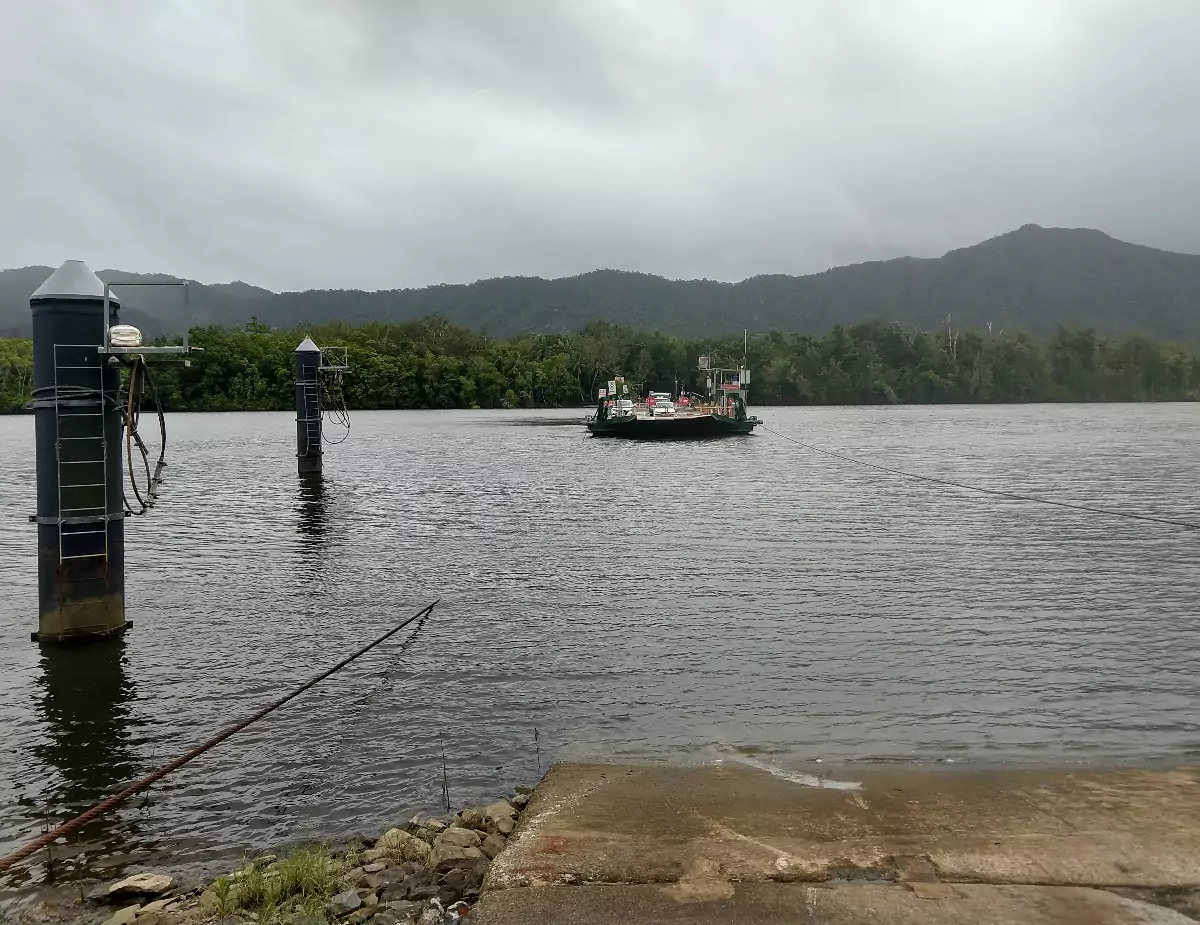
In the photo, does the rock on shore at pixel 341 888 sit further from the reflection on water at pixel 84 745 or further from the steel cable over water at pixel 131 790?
the reflection on water at pixel 84 745

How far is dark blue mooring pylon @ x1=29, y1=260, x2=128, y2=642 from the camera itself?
10.6 meters

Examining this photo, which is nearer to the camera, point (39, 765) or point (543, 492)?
point (39, 765)

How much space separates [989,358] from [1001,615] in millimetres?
191696

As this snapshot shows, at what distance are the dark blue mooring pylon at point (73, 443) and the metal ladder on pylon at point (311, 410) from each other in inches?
1028

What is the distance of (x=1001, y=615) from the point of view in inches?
528

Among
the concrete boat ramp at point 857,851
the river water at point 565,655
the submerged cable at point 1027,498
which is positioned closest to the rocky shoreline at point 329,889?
the concrete boat ramp at point 857,851

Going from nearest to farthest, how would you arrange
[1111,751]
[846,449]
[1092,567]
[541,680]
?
[1111,751] < [541,680] < [1092,567] < [846,449]

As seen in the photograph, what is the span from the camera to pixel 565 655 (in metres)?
11.6

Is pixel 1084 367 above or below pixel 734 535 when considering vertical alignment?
above

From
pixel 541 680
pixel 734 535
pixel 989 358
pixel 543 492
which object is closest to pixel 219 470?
pixel 543 492

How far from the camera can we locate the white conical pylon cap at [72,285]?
1061 cm

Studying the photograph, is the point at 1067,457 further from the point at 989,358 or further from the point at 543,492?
the point at 989,358

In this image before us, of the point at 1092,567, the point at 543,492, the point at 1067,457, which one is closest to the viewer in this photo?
the point at 1092,567

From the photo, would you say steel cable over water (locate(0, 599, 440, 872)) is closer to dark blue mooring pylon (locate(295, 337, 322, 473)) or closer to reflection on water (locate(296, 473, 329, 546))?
reflection on water (locate(296, 473, 329, 546))
